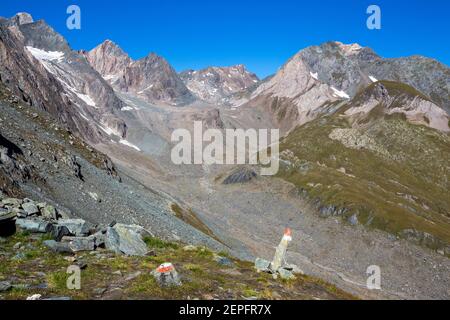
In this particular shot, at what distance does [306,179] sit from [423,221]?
51103mm

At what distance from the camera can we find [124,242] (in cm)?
2606

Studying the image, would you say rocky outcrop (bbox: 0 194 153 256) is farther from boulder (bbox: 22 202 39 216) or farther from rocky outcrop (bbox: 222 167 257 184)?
rocky outcrop (bbox: 222 167 257 184)

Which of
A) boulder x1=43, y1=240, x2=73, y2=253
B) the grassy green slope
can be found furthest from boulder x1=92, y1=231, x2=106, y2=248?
the grassy green slope

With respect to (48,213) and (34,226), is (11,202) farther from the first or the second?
(34,226)

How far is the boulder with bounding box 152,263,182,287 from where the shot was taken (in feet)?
62.4

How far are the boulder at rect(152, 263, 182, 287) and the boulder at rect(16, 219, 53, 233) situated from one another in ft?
31.4

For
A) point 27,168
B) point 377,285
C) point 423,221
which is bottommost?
point 377,285

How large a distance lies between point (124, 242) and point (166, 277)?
7737 millimetres

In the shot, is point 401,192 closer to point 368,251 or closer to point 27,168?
point 368,251

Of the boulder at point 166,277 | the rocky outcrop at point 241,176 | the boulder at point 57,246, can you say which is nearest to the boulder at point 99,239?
the boulder at point 57,246

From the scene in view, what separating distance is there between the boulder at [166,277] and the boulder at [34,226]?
956 centimetres

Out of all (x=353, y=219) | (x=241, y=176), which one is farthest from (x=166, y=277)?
(x=241, y=176)
